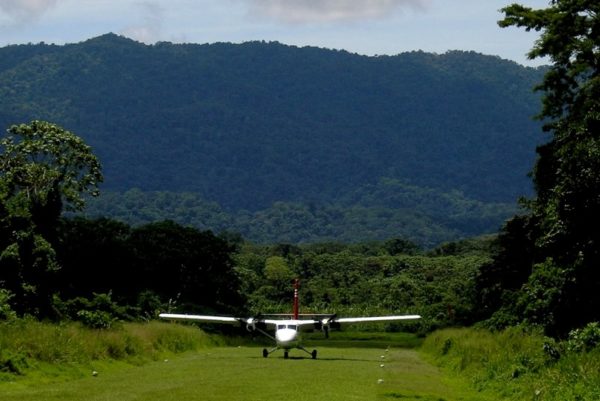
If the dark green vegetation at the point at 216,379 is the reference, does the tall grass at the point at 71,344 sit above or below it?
above

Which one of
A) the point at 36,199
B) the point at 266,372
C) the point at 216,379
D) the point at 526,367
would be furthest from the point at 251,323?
the point at 526,367

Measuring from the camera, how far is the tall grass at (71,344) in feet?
107

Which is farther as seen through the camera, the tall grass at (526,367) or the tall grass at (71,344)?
the tall grass at (71,344)

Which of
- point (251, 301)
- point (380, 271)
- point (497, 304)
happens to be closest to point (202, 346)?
point (497, 304)

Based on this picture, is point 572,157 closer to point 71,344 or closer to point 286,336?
point 71,344

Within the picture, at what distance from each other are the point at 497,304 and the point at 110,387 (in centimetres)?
4402

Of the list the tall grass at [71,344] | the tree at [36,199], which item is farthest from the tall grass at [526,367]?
A: the tree at [36,199]

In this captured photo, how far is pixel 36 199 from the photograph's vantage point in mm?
64125

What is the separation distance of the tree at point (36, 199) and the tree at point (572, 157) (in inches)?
931

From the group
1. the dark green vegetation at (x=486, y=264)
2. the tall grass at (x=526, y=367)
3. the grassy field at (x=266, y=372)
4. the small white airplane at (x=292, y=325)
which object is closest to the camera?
the tall grass at (x=526, y=367)

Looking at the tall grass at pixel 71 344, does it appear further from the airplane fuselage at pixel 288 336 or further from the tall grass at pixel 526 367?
the tall grass at pixel 526 367

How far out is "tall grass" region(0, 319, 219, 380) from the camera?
32750 millimetres

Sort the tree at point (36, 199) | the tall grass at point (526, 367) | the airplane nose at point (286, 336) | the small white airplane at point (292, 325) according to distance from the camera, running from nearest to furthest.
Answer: the tall grass at point (526, 367), the tree at point (36, 199), the airplane nose at point (286, 336), the small white airplane at point (292, 325)

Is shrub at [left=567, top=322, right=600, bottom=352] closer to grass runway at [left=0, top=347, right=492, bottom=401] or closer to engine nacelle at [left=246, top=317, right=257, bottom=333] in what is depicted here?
grass runway at [left=0, top=347, right=492, bottom=401]
